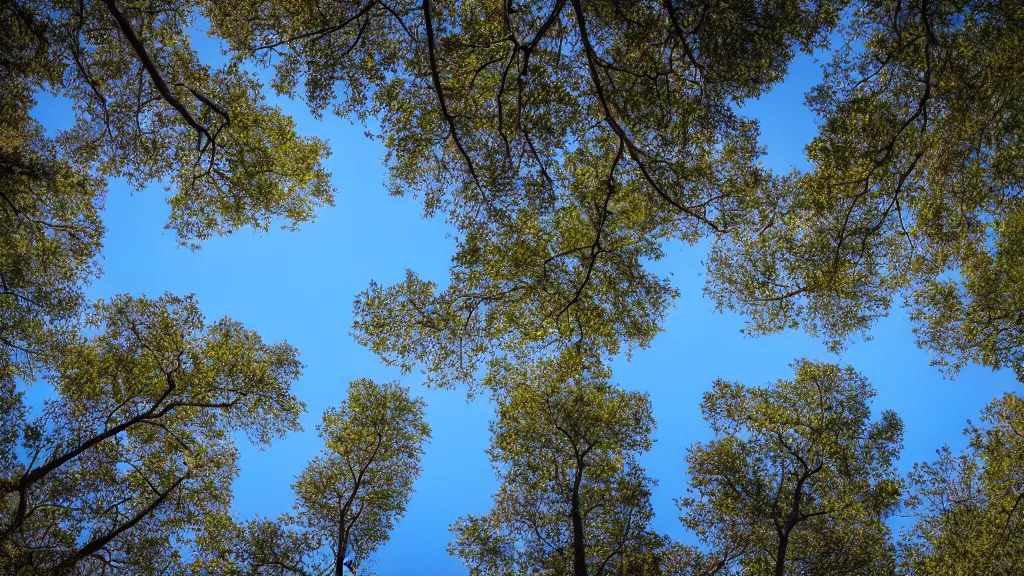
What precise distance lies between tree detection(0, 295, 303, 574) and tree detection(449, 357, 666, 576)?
7.50 metres

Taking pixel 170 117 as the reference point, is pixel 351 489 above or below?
below

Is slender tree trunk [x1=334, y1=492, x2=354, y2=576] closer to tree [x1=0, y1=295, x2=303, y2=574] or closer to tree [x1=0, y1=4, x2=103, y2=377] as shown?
tree [x1=0, y1=295, x2=303, y2=574]

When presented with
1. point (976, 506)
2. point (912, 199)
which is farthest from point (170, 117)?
point (976, 506)

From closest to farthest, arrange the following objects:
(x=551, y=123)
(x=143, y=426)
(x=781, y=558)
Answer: (x=551, y=123) → (x=781, y=558) → (x=143, y=426)

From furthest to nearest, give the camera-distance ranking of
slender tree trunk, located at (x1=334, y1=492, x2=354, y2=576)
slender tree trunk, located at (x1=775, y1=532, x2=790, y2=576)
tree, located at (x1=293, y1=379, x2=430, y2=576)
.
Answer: tree, located at (x1=293, y1=379, x2=430, y2=576), slender tree trunk, located at (x1=334, y1=492, x2=354, y2=576), slender tree trunk, located at (x1=775, y1=532, x2=790, y2=576)

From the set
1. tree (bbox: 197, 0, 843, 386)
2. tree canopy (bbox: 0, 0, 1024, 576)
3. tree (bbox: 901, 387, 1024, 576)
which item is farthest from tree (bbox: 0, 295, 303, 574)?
tree (bbox: 901, 387, 1024, 576)

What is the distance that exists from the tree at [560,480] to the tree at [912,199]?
5.69 metres

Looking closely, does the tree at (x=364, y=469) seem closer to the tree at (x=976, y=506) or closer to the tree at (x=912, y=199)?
the tree at (x=912, y=199)

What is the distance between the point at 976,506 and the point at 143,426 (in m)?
27.6

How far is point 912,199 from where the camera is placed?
43.5 feet

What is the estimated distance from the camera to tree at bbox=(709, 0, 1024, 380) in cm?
1074

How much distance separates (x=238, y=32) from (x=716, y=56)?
33.4 feet

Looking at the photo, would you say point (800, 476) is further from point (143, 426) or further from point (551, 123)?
point (143, 426)

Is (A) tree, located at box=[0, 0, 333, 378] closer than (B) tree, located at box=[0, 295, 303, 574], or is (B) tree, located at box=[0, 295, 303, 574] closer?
(A) tree, located at box=[0, 0, 333, 378]
